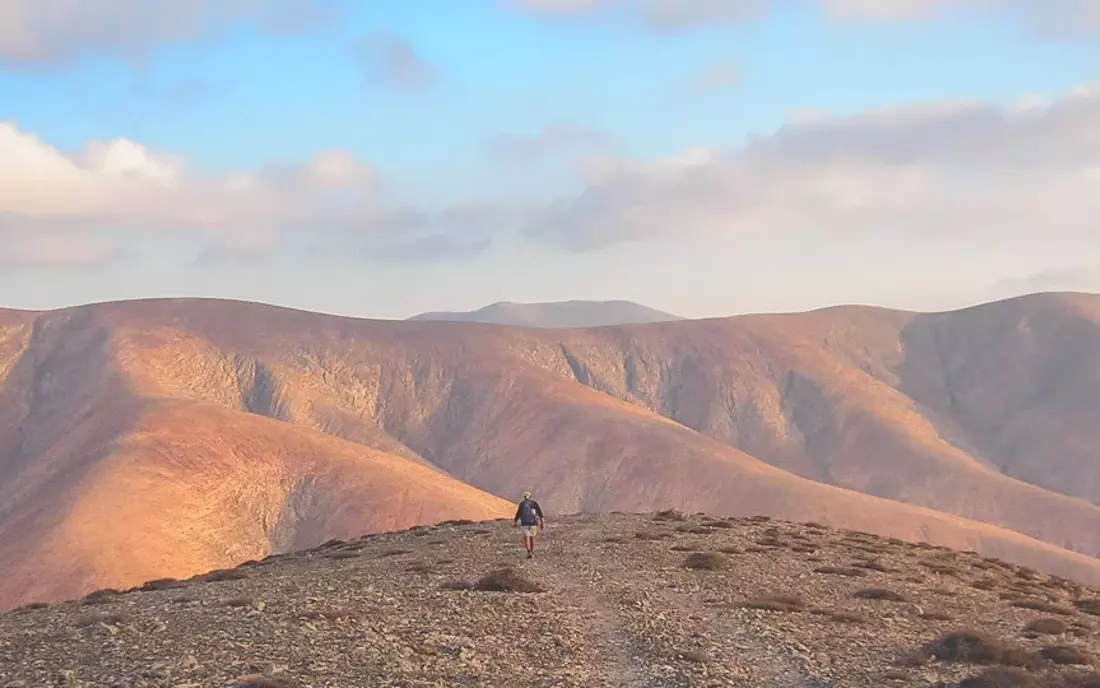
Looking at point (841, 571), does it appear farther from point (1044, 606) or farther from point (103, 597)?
point (103, 597)

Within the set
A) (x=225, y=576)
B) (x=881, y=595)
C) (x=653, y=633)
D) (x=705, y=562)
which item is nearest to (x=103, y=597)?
(x=225, y=576)

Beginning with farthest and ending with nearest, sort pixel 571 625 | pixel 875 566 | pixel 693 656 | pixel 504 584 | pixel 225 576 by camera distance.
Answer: pixel 875 566, pixel 225 576, pixel 504 584, pixel 571 625, pixel 693 656

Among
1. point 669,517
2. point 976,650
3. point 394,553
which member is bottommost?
point 669,517

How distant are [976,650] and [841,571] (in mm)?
16567

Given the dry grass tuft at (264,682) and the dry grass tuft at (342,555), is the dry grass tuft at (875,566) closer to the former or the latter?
the dry grass tuft at (342,555)

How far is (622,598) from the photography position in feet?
112

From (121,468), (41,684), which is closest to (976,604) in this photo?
(41,684)

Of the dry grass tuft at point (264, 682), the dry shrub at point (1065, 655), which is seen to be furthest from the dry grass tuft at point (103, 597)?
the dry shrub at point (1065, 655)

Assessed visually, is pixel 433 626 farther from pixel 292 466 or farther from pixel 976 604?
pixel 292 466

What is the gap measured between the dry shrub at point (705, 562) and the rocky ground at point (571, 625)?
0.10 metres

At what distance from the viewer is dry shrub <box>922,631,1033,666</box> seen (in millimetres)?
26672

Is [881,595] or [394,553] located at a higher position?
[881,595]

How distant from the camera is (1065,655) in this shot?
2734 centimetres

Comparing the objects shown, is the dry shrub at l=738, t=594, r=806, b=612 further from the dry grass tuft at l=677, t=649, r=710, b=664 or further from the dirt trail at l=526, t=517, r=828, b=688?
the dry grass tuft at l=677, t=649, r=710, b=664
